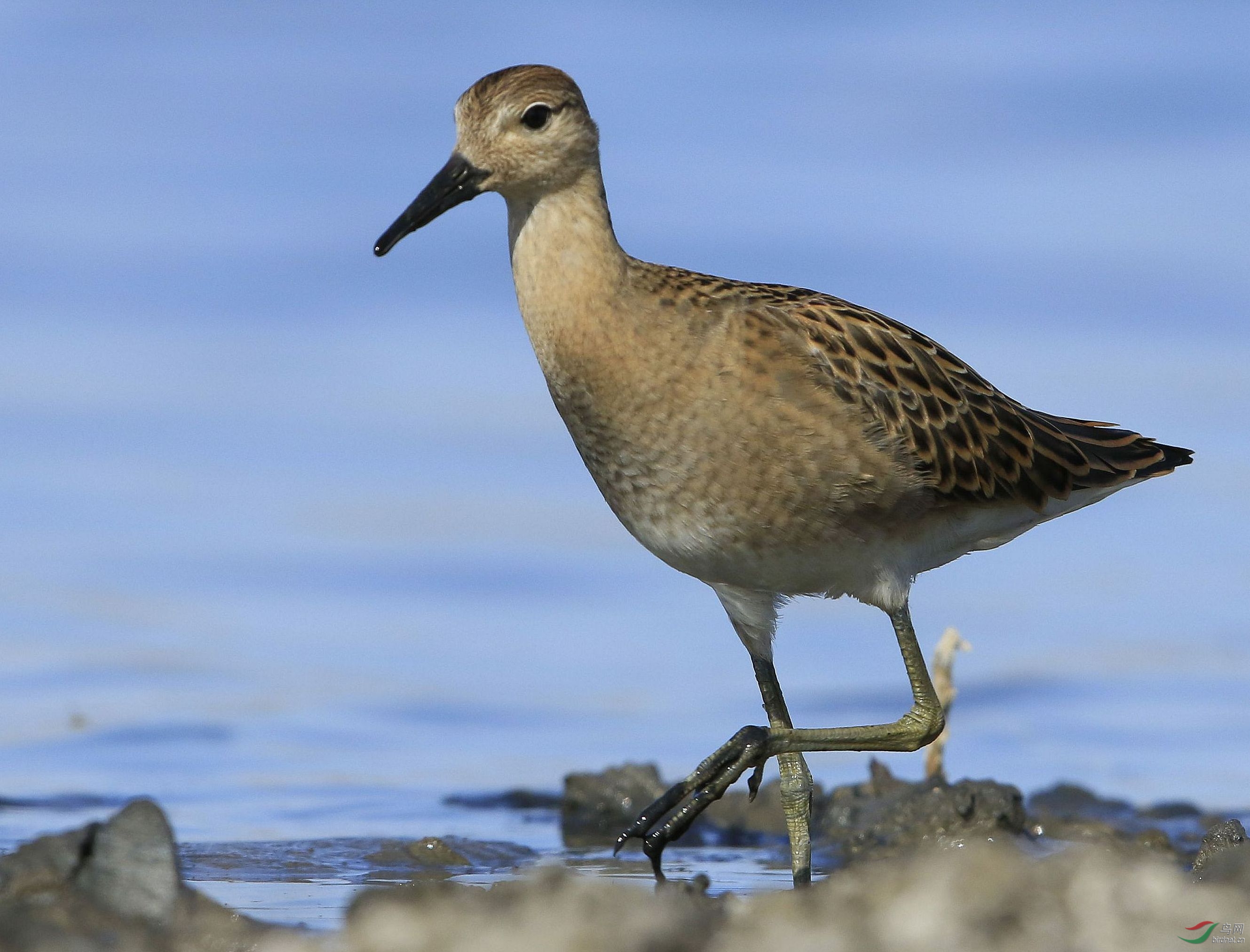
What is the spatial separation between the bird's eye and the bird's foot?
3077 millimetres

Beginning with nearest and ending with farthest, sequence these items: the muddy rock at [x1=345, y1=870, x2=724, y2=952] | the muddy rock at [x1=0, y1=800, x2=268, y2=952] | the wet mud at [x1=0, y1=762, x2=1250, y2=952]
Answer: the muddy rock at [x1=345, y1=870, x2=724, y2=952]
the wet mud at [x1=0, y1=762, x2=1250, y2=952]
the muddy rock at [x1=0, y1=800, x2=268, y2=952]

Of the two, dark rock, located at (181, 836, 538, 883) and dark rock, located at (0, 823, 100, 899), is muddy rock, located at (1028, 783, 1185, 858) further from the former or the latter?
dark rock, located at (0, 823, 100, 899)

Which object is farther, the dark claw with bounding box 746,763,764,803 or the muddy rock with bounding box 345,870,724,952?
the dark claw with bounding box 746,763,764,803

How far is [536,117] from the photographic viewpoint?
26.7 ft

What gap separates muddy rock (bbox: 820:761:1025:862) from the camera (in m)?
10.1

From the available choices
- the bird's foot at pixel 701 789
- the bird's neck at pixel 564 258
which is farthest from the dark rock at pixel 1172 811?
the bird's neck at pixel 564 258

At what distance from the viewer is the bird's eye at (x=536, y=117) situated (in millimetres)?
8117

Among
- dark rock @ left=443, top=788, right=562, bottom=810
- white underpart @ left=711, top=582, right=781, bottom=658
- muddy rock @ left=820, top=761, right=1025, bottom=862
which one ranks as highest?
white underpart @ left=711, top=582, right=781, bottom=658

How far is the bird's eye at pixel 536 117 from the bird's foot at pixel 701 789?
3.08m

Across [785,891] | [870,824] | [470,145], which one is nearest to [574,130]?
[470,145]

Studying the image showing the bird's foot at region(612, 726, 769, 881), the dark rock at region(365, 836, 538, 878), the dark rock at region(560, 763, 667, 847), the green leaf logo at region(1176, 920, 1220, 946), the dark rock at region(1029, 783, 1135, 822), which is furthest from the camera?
the dark rock at region(1029, 783, 1135, 822)

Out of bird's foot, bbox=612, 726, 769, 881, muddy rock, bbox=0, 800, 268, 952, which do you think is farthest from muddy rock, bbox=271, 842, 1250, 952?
bird's foot, bbox=612, 726, 769, 881

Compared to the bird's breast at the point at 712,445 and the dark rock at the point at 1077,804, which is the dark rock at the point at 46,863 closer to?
the bird's breast at the point at 712,445

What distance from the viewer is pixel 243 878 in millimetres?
9266
